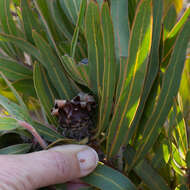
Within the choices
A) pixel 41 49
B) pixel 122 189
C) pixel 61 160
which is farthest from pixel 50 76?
pixel 122 189

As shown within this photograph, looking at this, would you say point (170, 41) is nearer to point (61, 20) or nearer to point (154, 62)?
point (154, 62)

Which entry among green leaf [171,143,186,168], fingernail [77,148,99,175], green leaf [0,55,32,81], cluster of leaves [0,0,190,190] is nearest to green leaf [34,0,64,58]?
cluster of leaves [0,0,190,190]

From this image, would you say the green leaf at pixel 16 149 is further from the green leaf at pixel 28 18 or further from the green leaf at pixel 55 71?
the green leaf at pixel 28 18

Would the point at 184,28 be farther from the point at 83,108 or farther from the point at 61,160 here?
the point at 61,160

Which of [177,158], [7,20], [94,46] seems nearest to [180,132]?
[177,158]

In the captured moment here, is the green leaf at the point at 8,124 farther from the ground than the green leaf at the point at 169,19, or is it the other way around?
the green leaf at the point at 169,19

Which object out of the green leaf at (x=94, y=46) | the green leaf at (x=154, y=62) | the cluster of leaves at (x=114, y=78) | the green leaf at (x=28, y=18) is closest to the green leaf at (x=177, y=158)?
the cluster of leaves at (x=114, y=78)

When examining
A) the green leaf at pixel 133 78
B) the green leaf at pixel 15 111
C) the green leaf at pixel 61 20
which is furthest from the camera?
the green leaf at pixel 61 20
